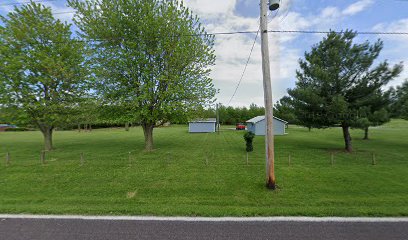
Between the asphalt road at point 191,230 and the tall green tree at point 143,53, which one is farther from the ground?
the tall green tree at point 143,53

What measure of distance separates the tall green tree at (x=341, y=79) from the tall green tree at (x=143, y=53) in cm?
805

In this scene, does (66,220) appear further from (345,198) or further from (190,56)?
(190,56)

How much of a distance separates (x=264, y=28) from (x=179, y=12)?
27.2ft

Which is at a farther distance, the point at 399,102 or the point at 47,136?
the point at 47,136

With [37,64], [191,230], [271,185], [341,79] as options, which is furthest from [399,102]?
[37,64]

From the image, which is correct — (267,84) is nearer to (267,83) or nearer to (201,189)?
(267,83)

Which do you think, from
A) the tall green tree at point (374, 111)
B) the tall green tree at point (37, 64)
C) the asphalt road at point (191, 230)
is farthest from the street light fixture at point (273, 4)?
the tall green tree at point (37, 64)

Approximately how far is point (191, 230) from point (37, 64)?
603 inches

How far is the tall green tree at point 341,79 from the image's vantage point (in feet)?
41.2

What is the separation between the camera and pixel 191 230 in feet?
13.1

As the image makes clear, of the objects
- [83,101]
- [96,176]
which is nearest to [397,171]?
[96,176]

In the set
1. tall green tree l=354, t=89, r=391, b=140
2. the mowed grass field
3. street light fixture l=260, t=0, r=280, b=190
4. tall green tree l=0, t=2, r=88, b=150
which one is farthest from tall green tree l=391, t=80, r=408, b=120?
tall green tree l=0, t=2, r=88, b=150

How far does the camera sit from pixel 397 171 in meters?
8.29

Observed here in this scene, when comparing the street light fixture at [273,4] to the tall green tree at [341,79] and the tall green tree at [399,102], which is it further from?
the tall green tree at [399,102]
